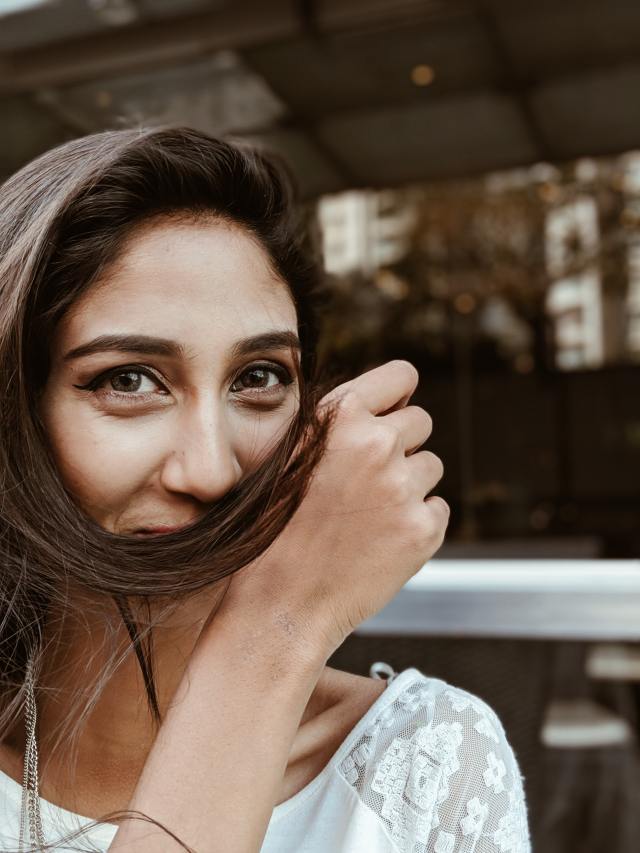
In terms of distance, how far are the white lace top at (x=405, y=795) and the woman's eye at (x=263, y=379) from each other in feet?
1.21


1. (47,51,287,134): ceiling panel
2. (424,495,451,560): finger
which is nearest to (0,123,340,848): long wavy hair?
(424,495,451,560): finger

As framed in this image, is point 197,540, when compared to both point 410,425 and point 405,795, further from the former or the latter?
point 405,795

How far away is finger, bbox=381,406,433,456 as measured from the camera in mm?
777

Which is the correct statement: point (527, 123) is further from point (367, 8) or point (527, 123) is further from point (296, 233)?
point (296, 233)

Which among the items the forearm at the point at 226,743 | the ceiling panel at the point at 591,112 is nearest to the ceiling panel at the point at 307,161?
the ceiling panel at the point at 591,112

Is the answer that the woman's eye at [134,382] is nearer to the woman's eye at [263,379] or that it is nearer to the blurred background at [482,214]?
the woman's eye at [263,379]

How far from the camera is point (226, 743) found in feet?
2.31

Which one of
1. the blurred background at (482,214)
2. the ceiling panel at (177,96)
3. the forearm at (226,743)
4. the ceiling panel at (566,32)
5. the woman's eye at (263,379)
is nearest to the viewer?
the forearm at (226,743)

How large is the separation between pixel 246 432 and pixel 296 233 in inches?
12.9

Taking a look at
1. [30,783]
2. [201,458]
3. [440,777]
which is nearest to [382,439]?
[201,458]

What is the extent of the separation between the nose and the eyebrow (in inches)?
2.4

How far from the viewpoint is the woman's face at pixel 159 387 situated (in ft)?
2.78

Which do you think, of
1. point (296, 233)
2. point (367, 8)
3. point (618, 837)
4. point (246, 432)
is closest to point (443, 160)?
point (367, 8)

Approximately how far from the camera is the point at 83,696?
3.17 feet
